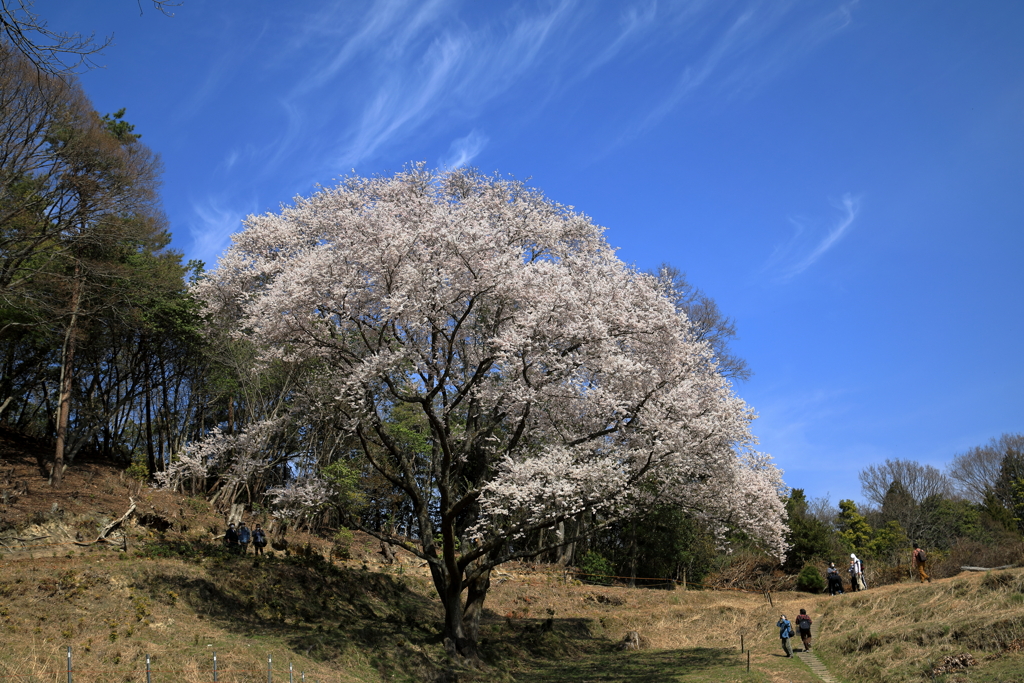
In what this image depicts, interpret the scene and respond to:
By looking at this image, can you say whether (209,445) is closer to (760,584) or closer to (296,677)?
(296,677)

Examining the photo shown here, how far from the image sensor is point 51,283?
78.9 ft

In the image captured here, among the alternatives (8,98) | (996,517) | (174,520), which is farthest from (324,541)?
(996,517)

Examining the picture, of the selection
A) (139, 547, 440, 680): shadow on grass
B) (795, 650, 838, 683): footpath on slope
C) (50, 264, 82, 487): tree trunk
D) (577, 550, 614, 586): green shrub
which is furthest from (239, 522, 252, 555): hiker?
(577, 550, 614, 586): green shrub

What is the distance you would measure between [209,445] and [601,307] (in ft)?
33.5

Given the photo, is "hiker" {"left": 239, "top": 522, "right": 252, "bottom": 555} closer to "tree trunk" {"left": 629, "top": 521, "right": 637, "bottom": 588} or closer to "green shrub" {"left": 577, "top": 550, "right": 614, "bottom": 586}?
"green shrub" {"left": 577, "top": 550, "right": 614, "bottom": 586}

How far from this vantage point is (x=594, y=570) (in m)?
31.6

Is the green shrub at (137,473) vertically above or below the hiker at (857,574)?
above

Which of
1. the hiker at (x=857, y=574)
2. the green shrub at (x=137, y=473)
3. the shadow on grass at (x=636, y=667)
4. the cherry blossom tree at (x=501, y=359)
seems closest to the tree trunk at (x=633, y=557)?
the hiker at (x=857, y=574)

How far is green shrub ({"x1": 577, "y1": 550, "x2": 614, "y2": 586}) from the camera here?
31281mm

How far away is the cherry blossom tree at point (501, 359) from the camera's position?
47.9 feet

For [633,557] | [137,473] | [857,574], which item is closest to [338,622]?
[137,473]

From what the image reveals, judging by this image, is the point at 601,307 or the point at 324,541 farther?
the point at 324,541

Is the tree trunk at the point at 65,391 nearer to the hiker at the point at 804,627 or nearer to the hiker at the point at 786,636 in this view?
the hiker at the point at 786,636

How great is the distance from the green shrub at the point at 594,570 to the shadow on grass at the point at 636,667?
10.7 meters
